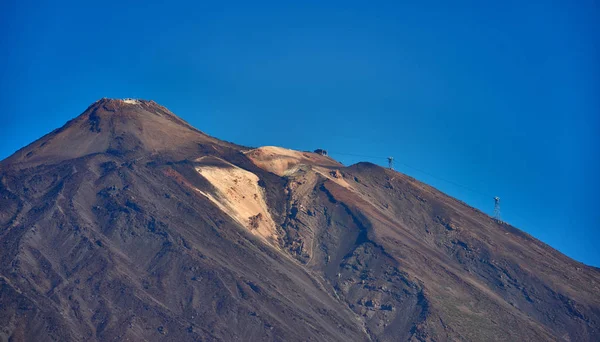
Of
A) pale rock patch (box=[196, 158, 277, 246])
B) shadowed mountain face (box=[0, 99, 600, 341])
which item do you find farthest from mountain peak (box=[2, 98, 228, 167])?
pale rock patch (box=[196, 158, 277, 246])

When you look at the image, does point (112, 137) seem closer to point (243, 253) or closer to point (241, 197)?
point (241, 197)

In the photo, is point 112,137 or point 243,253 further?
point 112,137

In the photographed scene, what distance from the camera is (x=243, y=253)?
131m

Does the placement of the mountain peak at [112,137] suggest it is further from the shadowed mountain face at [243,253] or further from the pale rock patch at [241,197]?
the pale rock patch at [241,197]

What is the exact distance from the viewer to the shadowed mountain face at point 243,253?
11569 centimetres

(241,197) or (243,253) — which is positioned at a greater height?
(241,197)

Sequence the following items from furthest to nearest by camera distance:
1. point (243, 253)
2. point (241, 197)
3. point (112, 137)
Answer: point (112, 137), point (241, 197), point (243, 253)

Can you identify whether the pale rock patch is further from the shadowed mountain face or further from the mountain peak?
the mountain peak

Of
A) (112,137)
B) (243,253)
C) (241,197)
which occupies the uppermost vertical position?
(241,197)

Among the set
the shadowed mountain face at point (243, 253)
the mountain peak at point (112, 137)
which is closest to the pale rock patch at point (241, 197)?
the shadowed mountain face at point (243, 253)

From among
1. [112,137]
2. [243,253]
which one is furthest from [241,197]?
[112,137]

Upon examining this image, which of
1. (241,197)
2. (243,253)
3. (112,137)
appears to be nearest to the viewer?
(243,253)

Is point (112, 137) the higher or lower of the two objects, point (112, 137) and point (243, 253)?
the higher

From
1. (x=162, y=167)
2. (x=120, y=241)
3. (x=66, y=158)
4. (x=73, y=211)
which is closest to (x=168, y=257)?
(x=120, y=241)
